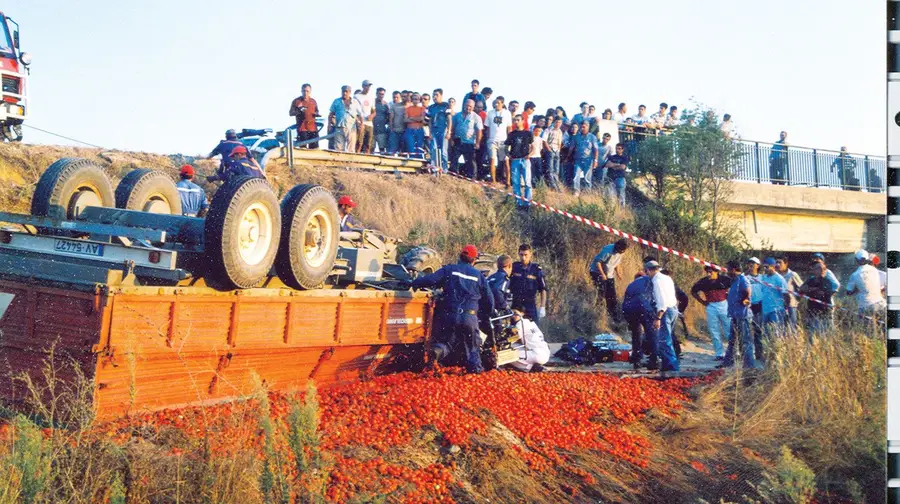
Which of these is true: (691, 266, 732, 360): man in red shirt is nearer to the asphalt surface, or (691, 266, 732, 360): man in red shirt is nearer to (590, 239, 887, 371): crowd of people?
(590, 239, 887, 371): crowd of people

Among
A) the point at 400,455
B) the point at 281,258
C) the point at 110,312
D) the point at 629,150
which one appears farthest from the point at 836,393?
the point at 629,150

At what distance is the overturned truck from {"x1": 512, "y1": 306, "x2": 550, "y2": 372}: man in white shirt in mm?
1772

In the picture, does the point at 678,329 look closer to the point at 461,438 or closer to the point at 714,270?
the point at 714,270

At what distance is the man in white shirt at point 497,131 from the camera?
55.5 feet

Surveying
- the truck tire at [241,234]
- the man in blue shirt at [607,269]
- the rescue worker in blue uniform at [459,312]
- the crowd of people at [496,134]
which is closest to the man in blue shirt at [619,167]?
the crowd of people at [496,134]

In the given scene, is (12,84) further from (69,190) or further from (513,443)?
(513,443)

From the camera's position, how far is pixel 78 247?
7.26 m

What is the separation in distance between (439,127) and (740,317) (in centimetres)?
737

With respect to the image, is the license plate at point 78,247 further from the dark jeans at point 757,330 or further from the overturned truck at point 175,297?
the dark jeans at point 757,330

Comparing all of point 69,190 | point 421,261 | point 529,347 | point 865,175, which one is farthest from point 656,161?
point 69,190

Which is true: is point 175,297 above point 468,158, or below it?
below

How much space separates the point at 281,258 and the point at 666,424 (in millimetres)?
3927

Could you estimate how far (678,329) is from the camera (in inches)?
595

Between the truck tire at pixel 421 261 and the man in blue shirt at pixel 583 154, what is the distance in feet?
22.9
